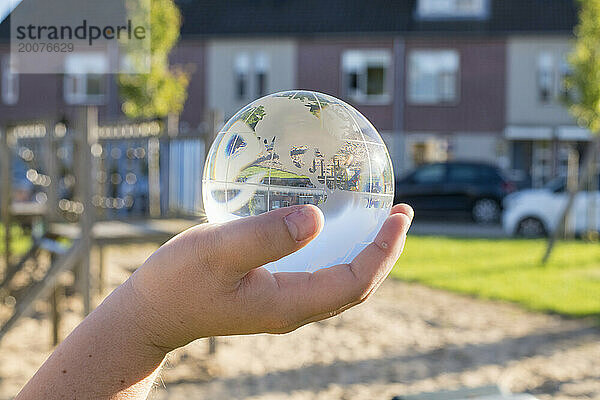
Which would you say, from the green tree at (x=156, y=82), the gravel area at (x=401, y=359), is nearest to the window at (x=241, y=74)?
the green tree at (x=156, y=82)

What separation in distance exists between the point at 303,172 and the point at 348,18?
97.1 ft

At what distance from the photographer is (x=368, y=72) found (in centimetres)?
3025

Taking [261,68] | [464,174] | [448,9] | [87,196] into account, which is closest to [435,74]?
[448,9]

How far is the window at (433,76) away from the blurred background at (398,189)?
5 centimetres

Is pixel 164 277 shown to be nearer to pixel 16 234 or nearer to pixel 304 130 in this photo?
pixel 304 130

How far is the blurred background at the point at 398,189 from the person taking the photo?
23.0 feet

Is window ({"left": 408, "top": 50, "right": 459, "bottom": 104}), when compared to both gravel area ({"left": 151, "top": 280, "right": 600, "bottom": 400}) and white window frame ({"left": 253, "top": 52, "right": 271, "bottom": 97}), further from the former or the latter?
gravel area ({"left": 151, "top": 280, "right": 600, "bottom": 400})

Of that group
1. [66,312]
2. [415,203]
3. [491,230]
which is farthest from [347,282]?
[415,203]

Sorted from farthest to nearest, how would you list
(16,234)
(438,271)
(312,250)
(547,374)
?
1. (16,234)
2. (438,271)
3. (547,374)
4. (312,250)

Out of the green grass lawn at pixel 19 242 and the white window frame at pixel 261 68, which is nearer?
the green grass lawn at pixel 19 242

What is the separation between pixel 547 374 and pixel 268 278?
18.7 feet

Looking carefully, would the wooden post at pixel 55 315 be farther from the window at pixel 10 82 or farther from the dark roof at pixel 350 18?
the window at pixel 10 82

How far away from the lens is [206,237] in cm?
146

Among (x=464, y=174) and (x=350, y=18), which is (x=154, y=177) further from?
(x=350, y=18)
